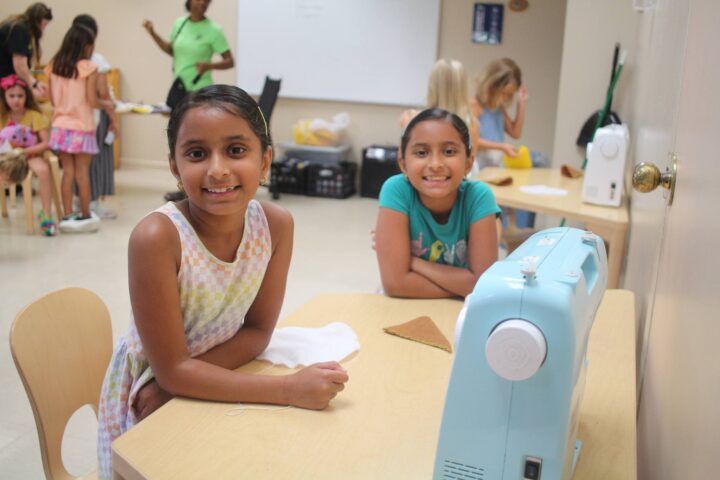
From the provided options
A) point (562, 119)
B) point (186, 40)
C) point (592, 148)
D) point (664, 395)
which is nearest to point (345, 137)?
point (186, 40)

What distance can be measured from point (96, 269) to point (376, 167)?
3.10m

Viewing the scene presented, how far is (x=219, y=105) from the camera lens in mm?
1194

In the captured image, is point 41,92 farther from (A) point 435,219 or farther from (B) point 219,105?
(B) point 219,105

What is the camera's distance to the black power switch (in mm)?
A: 838

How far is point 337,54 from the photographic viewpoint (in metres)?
6.68

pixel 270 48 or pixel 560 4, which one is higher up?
pixel 560 4

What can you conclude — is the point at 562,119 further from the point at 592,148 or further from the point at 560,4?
the point at 560,4

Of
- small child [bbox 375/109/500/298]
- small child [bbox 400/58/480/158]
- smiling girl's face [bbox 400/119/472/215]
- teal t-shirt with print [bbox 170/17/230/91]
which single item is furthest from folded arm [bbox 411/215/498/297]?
teal t-shirt with print [bbox 170/17/230/91]

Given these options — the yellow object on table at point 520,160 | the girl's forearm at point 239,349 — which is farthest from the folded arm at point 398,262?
the yellow object on table at point 520,160

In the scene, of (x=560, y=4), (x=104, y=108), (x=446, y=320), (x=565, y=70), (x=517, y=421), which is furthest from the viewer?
(x=560, y=4)

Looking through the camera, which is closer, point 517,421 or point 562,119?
point 517,421

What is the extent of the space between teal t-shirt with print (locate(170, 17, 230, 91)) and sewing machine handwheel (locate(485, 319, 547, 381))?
5.23 metres

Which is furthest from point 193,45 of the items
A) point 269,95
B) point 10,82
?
point 10,82

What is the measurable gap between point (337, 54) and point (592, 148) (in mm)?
4199
